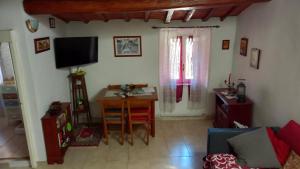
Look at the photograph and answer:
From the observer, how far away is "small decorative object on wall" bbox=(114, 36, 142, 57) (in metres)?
4.16

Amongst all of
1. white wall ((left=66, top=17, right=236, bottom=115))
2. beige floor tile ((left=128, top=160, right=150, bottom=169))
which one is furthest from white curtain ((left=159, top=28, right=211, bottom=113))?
beige floor tile ((left=128, top=160, right=150, bottom=169))

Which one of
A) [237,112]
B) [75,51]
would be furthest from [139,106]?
[237,112]

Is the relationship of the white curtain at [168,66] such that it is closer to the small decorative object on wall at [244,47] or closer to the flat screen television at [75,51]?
the small decorative object on wall at [244,47]

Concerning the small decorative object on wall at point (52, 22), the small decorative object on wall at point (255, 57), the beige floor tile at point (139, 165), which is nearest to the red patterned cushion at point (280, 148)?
the small decorative object on wall at point (255, 57)

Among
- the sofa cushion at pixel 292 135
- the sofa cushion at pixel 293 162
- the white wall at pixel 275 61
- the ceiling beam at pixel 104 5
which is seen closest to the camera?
the sofa cushion at pixel 293 162

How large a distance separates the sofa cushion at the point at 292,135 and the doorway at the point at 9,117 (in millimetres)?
3405

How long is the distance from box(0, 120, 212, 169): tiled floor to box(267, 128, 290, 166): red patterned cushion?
41.9 inches

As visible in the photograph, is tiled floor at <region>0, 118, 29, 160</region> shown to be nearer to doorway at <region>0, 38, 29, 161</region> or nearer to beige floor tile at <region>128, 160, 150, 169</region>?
doorway at <region>0, 38, 29, 161</region>

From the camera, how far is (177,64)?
4.29m

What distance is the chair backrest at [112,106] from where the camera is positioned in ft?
11.3

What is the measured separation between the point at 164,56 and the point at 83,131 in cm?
208

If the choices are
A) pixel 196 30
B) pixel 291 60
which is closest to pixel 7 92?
pixel 196 30

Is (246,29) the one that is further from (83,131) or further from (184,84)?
(83,131)

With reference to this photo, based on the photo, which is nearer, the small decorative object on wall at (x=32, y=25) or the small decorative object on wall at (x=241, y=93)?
the small decorative object on wall at (x=32, y=25)
